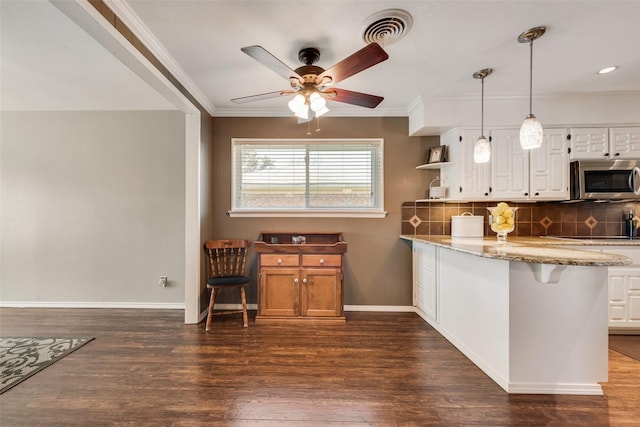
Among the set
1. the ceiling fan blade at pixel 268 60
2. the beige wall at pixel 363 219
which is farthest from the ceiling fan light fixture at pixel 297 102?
the beige wall at pixel 363 219

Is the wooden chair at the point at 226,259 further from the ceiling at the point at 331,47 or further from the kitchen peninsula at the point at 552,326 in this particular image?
the kitchen peninsula at the point at 552,326

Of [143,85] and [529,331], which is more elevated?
[143,85]

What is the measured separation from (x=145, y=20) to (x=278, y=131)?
68.9 inches

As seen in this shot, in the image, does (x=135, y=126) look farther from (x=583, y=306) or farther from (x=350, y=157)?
(x=583, y=306)

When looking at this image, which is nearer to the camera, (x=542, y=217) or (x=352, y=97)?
(x=352, y=97)

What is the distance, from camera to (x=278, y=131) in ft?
11.2

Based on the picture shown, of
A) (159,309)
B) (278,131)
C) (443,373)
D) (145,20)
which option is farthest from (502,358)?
(159,309)

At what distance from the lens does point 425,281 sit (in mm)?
3008

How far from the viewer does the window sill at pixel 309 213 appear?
11.0 ft

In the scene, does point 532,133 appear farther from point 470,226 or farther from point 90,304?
point 90,304

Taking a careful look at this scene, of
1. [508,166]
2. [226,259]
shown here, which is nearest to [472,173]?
[508,166]

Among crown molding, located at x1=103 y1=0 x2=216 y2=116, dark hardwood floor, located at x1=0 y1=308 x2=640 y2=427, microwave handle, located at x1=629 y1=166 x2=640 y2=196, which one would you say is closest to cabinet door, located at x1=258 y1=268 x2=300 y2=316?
dark hardwood floor, located at x1=0 y1=308 x2=640 y2=427

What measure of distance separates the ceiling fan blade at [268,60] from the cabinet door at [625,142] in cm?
340

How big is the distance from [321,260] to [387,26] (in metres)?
2.15
